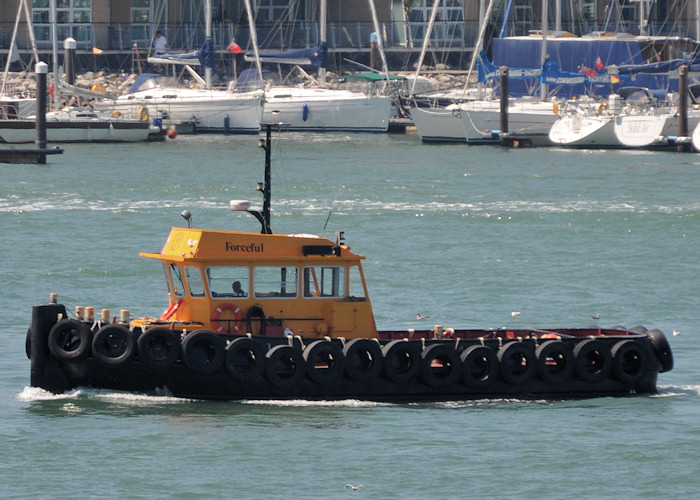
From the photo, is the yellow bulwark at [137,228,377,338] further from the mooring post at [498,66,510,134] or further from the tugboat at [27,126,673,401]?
the mooring post at [498,66,510,134]

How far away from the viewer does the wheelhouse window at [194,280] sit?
65.9ft

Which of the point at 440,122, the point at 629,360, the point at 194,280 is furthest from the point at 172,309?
the point at 440,122

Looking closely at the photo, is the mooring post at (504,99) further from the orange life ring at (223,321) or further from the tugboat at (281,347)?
the orange life ring at (223,321)

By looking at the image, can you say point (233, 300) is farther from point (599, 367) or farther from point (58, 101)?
point (58, 101)

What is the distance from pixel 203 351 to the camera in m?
19.7

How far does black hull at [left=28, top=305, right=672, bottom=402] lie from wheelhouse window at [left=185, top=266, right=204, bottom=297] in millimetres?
779

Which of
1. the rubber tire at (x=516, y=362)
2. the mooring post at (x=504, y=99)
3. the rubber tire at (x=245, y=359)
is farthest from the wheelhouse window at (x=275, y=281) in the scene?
the mooring post at (x=504, y=99)

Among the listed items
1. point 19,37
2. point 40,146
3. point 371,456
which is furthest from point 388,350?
point 19,37

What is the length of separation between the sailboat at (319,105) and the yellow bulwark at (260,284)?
5473 centimetres

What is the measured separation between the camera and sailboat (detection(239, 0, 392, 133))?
7544 cm

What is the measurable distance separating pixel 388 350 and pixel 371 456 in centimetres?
180

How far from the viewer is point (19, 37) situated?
85312 mm

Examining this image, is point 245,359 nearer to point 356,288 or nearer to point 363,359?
point 363,359

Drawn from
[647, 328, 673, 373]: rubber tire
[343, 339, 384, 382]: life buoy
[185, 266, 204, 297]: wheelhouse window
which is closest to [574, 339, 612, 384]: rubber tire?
[647, 328, 673, 373]: rubber tire
